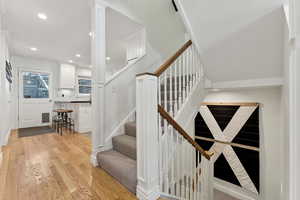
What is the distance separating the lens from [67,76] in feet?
18.9

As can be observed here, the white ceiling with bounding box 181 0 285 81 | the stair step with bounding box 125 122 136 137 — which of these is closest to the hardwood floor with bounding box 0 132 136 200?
the stair step with bounding box 125 122 136 137

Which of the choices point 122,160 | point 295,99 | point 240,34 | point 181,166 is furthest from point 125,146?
point 240,34

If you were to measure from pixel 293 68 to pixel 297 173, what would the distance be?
34cm

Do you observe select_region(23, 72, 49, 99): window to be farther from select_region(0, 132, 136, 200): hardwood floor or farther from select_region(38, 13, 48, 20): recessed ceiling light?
select_region(38, 13, 48, 20): recessed ceiling light

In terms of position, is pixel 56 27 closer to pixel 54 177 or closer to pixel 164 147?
pixel 54 177

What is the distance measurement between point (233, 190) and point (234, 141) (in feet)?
3.70

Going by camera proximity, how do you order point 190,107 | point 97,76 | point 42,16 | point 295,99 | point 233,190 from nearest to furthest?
point 295,99 → point 97,76 → point 190,107 → point 42,16 → point 233,190

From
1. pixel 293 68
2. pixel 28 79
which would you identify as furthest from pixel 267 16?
pixel 28 79

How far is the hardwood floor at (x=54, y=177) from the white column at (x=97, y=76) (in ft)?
1.17

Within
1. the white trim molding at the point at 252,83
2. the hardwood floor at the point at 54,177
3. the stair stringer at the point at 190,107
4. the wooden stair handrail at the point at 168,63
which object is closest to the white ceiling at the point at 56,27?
the wooden stair handrail at the point at 168,63

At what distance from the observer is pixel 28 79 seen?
511 cm

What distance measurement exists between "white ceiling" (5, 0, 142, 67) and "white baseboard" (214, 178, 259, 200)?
14.1 feet

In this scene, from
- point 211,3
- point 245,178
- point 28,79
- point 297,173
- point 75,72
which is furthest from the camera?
point 75,72

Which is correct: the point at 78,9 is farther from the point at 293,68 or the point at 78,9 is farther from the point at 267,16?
the point at 293,68
